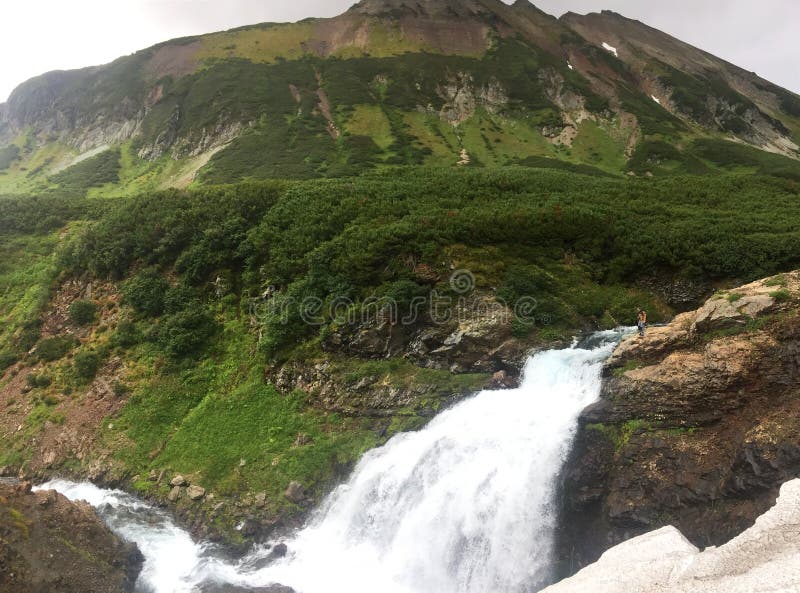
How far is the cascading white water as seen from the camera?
1633 cm

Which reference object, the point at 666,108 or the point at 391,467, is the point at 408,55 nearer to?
the point at 666,108

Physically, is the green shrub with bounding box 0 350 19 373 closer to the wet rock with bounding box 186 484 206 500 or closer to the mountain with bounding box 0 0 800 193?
the wet rock with bounding box 186 484 206 500

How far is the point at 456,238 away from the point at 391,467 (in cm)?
1498

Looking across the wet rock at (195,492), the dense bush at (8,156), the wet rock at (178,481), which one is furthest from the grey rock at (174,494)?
the dense bush at (8,156)

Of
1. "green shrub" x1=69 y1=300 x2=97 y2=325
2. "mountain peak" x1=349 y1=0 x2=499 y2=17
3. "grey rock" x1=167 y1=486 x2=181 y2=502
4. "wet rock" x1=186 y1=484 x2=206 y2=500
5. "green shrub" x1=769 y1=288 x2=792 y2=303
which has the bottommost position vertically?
"grey rock" x1=167 y1=486 x2=181 y2=502

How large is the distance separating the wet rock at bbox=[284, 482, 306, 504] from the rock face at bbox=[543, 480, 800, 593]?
12.2 m

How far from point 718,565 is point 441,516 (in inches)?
399

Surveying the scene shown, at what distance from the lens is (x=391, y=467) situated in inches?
797

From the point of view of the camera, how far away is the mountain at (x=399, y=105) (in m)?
77.1

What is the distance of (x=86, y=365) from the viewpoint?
1166 inches

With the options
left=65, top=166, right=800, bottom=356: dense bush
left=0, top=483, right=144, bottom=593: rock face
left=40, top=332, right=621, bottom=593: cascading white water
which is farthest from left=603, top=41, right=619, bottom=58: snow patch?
left=0, top=483, right=144, bottom=593: rock face

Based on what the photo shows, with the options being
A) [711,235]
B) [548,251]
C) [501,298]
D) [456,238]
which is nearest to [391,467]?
[501,298]

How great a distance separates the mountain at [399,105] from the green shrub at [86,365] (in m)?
40.0

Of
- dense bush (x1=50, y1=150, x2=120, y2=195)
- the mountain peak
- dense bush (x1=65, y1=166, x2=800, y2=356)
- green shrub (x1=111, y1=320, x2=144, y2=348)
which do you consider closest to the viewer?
dense bush (x1=65, y1=166, x2=800, y2=356)
